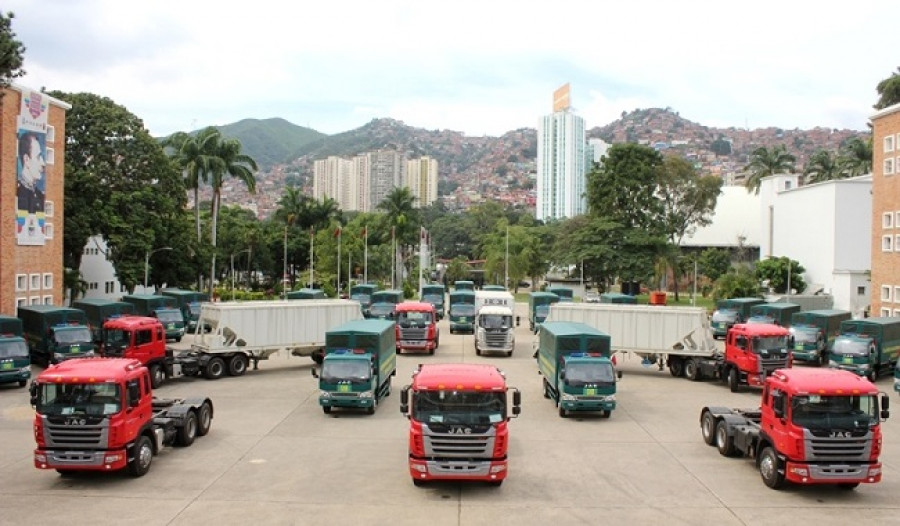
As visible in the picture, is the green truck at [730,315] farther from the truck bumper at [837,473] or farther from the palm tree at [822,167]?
the palm tree at [822,167]

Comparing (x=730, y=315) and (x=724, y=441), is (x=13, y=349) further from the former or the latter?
(x=730, y=315)

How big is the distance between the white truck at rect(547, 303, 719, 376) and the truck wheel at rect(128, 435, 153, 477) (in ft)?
71.4

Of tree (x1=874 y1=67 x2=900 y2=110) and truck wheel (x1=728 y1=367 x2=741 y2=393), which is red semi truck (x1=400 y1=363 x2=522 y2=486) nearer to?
truck wheel (x1=728 y1=367 x2=741 y2=393)

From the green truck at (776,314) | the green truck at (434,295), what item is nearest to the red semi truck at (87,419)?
the green truck at (776,314)

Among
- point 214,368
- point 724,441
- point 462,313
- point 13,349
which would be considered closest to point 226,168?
point 462,313

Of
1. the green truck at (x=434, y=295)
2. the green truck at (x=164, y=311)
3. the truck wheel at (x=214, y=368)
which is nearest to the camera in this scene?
the truck wheel at (x=214, y=368)

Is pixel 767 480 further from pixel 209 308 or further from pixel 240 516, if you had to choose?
pixel 209 308

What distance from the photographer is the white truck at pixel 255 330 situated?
1345 inches

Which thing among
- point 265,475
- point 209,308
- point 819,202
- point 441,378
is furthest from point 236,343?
point 819,202

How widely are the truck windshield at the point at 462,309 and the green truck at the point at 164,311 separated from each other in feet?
54.8

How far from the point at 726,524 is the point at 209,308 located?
981 inches

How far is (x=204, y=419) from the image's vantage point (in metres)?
22.6

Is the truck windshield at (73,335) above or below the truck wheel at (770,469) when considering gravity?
above

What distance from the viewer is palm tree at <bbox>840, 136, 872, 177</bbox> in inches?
3533
